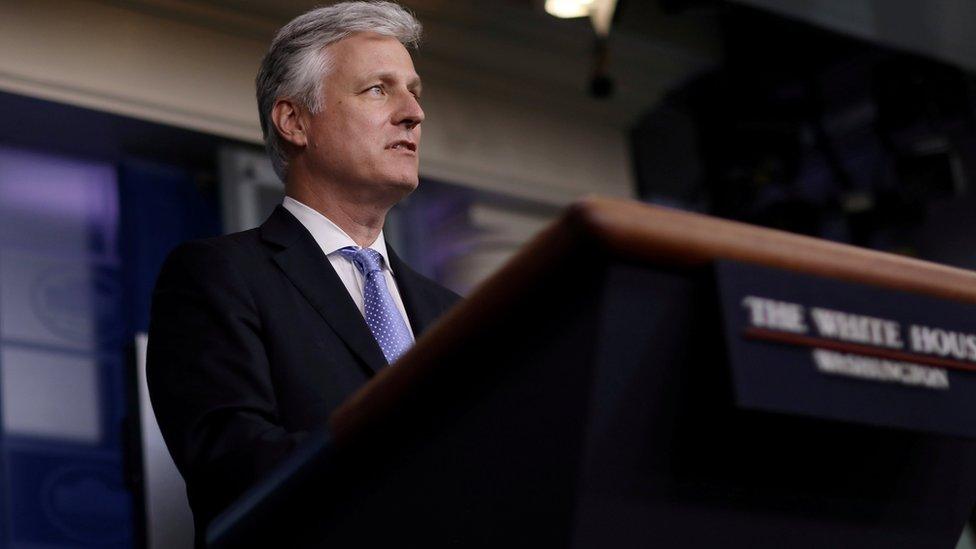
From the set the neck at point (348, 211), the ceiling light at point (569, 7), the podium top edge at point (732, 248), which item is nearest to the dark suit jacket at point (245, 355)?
the neck at point (348, 211)

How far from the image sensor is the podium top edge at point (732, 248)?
0.76 metres

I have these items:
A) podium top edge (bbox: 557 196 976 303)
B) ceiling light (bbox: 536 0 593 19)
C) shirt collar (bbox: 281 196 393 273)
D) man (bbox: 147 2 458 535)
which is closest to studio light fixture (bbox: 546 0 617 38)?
ceiling light (bbox: 536 0 593 19)

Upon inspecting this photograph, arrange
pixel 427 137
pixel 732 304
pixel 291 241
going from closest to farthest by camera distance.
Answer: pixel 732 304 → pixel 291 241 → pixel 427 137

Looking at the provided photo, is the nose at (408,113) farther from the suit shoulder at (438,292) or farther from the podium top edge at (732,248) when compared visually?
the podium top edge at (732,248)

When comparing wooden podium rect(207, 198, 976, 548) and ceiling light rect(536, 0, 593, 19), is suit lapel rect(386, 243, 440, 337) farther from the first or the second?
ceiling light rect(536, 0, 593, 19)

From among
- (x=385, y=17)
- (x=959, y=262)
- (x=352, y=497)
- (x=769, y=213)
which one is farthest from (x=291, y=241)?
(x=959, y=262)

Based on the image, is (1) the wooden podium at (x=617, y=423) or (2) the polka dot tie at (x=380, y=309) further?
(2) the polka dot tie at (x=380, y=309)

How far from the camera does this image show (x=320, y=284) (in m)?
1.30

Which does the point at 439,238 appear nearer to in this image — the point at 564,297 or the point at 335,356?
the point at 335,356

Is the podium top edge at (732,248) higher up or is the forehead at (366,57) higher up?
the forehead at (366,57)

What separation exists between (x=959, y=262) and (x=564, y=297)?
20.5ft

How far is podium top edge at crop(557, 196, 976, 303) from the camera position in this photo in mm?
759

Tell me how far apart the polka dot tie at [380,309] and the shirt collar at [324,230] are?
0.05ft

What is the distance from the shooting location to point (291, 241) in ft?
4.51
